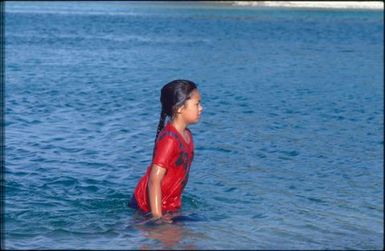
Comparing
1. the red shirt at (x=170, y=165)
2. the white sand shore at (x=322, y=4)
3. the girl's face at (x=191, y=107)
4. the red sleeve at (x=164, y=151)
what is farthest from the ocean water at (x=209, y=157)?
the white sand shore at (x=322, y=4)

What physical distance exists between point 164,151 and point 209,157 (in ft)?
21.6

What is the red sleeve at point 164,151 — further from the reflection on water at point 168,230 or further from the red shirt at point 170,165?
the reflection on water at point 168,230

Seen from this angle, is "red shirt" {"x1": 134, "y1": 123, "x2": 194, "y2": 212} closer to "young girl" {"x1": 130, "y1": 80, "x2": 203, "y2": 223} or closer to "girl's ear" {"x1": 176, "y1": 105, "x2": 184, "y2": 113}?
"young girl" {"x1": 130, "y1": 80, "x2": 203, "y2": 223}

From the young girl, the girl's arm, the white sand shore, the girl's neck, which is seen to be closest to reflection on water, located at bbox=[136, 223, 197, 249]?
the young girl

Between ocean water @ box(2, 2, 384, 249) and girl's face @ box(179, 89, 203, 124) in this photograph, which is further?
ocean water @ box(2, 2, 384, 249)

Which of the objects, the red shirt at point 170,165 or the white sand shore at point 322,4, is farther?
the white sand shore at point 322,4

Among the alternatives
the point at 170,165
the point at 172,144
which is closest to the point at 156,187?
the point at 170,165

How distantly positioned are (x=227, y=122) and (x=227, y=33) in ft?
177

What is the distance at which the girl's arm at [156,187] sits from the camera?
8.62 meters

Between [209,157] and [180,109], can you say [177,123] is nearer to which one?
[180,109]

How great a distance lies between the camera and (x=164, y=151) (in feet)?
28.3

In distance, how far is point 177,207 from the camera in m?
9.35

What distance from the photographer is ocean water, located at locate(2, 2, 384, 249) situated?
31.0 ft

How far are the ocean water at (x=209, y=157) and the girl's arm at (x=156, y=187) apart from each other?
0.30 m
